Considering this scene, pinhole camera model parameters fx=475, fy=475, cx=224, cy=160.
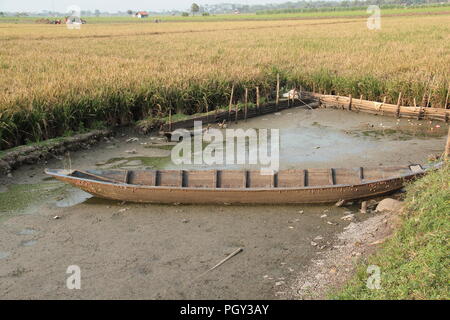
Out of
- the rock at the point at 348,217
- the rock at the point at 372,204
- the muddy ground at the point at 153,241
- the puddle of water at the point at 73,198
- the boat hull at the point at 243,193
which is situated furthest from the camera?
the puddle of water at the point at 73,198

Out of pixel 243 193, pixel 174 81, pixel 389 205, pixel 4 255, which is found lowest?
pixel 4 255

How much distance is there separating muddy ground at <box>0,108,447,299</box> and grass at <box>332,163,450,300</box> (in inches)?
37.6

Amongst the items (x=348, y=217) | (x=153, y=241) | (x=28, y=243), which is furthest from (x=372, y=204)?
(x=28, y=243)

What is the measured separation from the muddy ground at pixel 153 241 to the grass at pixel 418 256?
96 cm

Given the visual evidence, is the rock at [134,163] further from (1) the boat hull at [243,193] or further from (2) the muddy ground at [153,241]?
(1) the boat hull at [243,193]

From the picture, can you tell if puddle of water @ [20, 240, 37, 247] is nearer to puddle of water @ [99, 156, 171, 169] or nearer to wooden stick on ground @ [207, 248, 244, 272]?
wooden stick on ground @ [207, 248, 244, 272]

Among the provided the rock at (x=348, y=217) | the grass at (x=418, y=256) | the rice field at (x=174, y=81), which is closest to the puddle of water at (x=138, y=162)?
the rice field at (x=174, y=81)

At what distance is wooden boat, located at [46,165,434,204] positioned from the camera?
8445 mm

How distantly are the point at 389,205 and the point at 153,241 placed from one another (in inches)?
159

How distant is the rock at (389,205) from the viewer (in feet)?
25.9

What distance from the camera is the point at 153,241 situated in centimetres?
749

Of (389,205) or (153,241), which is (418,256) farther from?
(153,241)

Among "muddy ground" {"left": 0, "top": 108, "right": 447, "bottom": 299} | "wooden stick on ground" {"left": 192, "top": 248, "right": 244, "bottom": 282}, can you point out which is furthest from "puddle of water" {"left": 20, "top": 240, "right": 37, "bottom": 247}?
"wooden stick on ground" {"left": 192, "top": 248, "right": 244, "bottom": 282}
